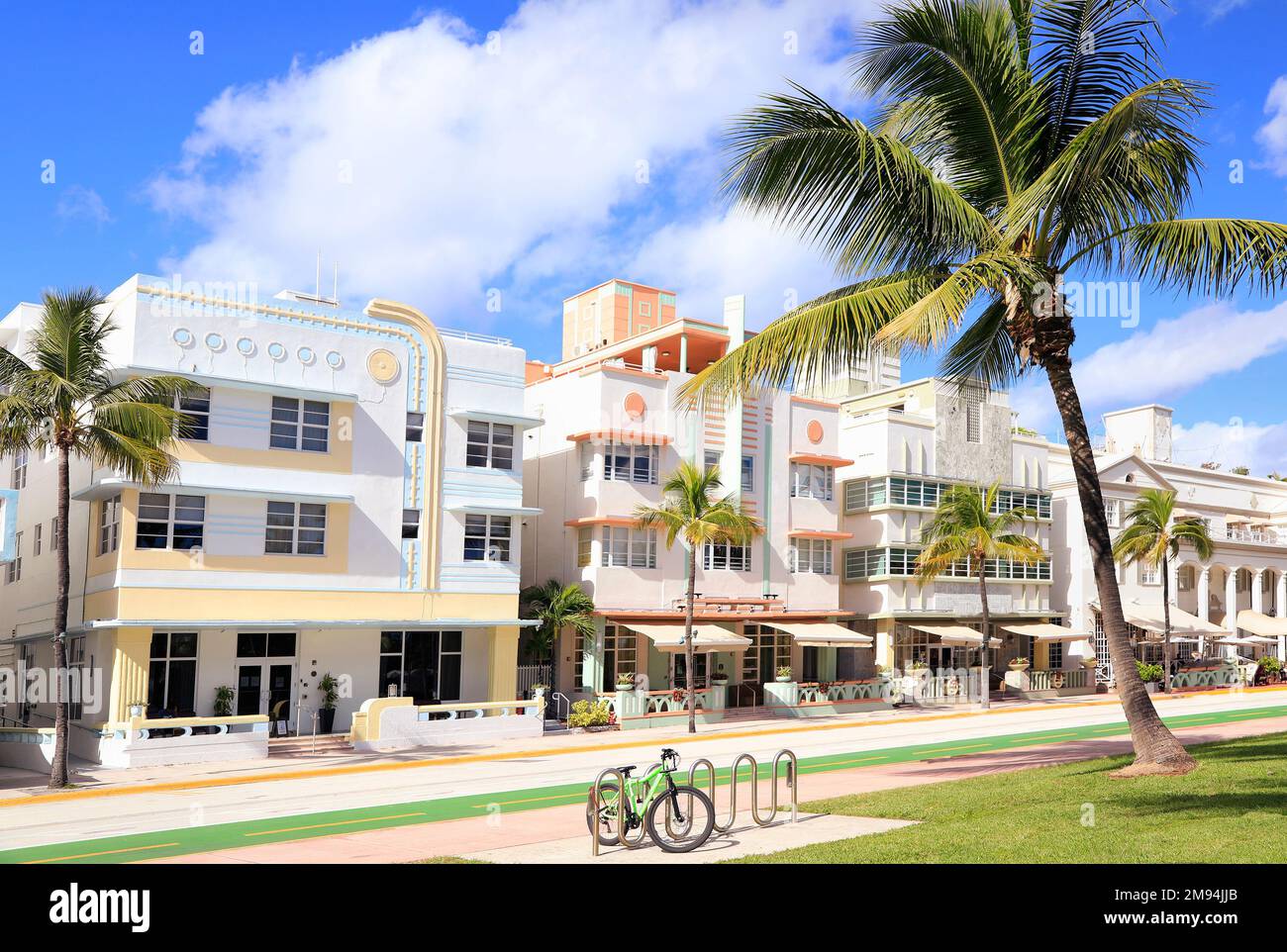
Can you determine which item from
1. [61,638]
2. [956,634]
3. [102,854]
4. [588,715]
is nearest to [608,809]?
[102,854]

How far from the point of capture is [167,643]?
2998 centimetres

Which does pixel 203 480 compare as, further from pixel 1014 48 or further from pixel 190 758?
pixel 1014 48

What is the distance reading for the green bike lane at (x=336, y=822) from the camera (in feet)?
49.2

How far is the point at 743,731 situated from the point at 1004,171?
2177cm

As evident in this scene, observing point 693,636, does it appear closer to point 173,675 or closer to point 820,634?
point 820,634

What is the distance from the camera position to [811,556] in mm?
45094

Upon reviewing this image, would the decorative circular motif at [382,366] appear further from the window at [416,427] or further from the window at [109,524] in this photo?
the window at [109,524]

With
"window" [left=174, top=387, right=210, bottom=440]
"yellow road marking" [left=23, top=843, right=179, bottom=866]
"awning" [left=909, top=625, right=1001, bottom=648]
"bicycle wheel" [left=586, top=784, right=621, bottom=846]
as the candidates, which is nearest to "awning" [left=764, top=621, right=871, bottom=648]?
"awning" [left=909, top=625, right=1001, bottom=648]

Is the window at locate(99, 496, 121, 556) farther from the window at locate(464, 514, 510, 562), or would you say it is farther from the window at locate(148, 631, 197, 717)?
the window at locate(464, 514, 510, 562)

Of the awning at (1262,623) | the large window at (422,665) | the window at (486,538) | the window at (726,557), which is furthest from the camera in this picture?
the awning at (1262,623)

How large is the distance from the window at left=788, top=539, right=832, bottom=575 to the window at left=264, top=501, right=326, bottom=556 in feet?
62.4

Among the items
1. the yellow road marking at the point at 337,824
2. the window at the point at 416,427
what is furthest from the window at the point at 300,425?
the yellow road marking at the point at 337,824

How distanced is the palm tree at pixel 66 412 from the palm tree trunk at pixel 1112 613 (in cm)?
1776
